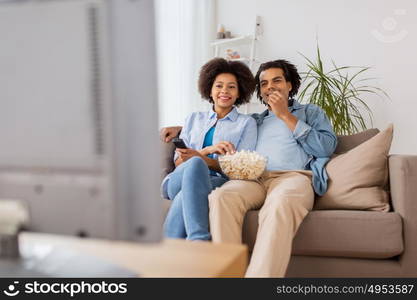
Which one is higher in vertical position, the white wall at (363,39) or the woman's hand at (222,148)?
the white wall at (363,39)

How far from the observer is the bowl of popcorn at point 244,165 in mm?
1984

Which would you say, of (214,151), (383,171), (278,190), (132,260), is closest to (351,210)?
(383,171)

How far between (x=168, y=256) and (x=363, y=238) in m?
1.27

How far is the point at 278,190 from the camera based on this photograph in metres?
1.82

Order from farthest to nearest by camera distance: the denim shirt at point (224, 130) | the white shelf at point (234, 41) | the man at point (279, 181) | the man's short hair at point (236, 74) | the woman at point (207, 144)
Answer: the white shelf at point (234, 41)
the man's short hair at point (236, 74)
the denim shirt at point (224, 130)
the woman at point (207, 144)
the man at point (279, 181)

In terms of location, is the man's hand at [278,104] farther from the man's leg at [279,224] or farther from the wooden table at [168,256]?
the wooden table at [168,256]

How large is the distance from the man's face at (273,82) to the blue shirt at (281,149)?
189 millimetres

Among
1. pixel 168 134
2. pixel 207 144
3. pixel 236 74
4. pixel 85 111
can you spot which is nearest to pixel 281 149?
pixel 207 144

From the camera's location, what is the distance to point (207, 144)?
93.8 inches

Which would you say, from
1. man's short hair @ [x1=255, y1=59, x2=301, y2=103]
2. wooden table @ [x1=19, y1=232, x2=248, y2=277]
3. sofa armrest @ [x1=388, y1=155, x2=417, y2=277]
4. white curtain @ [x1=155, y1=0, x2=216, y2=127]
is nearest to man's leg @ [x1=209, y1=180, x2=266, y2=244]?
sofa armrest @ [x1=388, y1=155, x2=417, y2=277]

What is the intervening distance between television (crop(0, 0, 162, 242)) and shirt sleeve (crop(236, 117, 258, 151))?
1758 mm

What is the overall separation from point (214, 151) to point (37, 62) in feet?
5.50

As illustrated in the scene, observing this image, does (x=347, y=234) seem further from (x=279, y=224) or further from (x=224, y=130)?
(x=224, y=130)

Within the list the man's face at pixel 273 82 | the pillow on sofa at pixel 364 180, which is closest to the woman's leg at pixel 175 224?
the pillow on sofa at pixel 364 180
